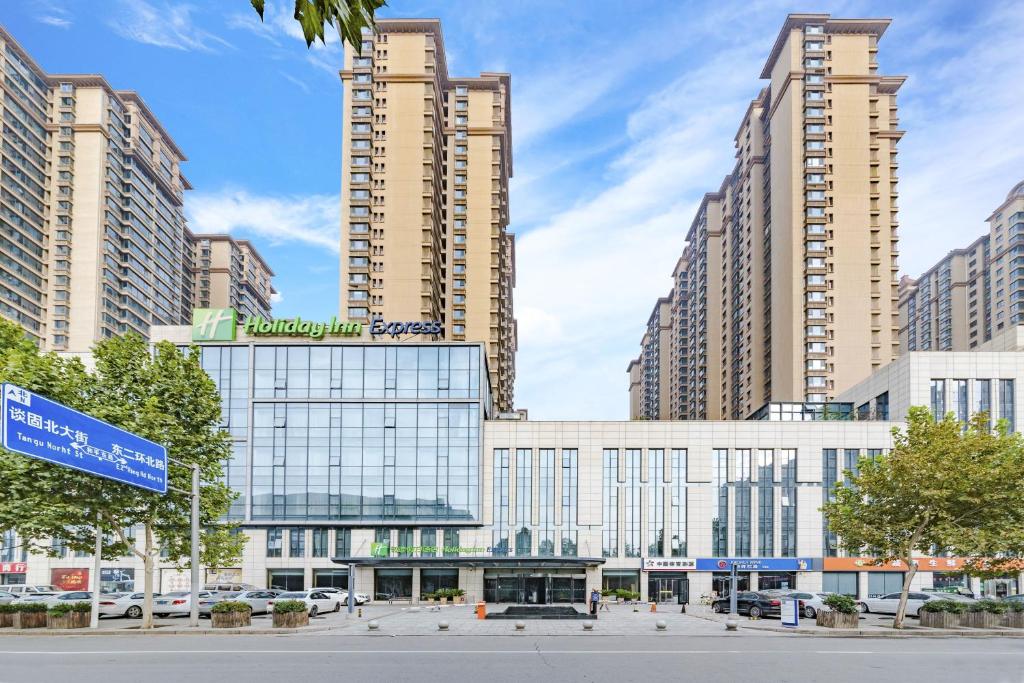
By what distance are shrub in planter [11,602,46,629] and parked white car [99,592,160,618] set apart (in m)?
8.59

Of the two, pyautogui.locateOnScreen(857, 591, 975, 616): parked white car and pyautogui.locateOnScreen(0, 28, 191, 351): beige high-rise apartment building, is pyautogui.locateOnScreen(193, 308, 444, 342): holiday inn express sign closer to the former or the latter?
pyautogui.locateOnScreen(857, 591, 975, 616): parked white car

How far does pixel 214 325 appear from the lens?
76.8 metres

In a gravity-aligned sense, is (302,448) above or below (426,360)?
below

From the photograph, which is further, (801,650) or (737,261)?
(737,261)

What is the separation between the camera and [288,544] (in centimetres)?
7619

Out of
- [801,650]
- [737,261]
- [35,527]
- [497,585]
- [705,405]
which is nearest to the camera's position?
[801,650]

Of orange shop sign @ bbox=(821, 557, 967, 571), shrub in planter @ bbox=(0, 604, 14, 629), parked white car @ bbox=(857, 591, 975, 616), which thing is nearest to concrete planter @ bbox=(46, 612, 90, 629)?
shrub in planter @ bbox=(0, 604, 14, 629)

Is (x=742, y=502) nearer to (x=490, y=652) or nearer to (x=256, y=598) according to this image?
(x=256, y=598)

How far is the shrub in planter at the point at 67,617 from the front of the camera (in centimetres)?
3928

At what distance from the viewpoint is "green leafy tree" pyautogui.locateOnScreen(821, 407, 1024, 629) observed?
4078cm

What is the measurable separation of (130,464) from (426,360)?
44323mm

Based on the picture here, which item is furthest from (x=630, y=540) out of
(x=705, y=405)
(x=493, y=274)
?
(x=705, y=405)

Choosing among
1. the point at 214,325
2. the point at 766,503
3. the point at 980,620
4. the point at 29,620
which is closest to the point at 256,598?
the point at 29,620

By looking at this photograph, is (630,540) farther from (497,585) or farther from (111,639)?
(111,639)
